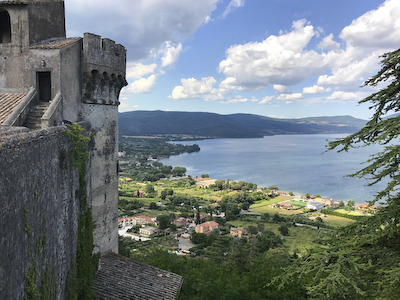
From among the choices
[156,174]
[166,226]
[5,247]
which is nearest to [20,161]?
[5,247]

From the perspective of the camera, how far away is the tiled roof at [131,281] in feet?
37.0

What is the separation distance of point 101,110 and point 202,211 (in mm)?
89560

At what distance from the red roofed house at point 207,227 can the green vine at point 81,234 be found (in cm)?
6823

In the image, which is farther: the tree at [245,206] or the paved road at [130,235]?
the tree at [245,206]

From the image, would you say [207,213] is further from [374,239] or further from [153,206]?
[374,239]

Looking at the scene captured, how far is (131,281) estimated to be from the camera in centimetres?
1208

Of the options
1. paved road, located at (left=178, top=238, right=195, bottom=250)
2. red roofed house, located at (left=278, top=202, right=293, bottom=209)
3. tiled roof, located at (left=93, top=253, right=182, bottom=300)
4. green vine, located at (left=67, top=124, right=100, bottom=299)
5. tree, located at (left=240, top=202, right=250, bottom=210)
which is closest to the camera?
green vine, located at (left=67, top=124, right=100, bottom=299)

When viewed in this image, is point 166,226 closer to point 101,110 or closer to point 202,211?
point 202,211

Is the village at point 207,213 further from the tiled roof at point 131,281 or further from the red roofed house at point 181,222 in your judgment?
the tiled roof at point 131,281

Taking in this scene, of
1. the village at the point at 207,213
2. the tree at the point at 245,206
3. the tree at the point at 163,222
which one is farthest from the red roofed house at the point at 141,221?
the tree at the point at 245,206

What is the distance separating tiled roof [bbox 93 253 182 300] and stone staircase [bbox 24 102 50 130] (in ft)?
19.0

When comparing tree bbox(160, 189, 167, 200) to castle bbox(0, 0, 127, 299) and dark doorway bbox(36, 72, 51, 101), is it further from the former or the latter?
dark doorway bbox(36, 72, 51, 101)

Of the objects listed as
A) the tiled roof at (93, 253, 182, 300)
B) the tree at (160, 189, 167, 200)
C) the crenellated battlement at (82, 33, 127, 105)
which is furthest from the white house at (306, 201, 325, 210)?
the crenellated battlement at (82, 33, 127, 105)

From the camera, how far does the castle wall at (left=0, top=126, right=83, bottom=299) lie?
4742mm
